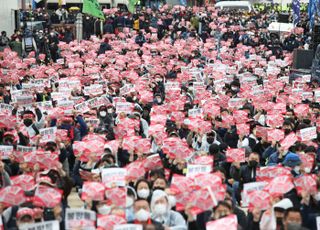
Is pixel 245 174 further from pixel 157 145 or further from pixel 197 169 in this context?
pixel 157 145

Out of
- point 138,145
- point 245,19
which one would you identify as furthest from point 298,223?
point 245,19

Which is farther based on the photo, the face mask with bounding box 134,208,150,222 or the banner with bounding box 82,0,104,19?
the banner with bounding box 82,0,104,19

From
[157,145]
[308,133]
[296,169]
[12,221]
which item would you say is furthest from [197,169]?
[308,133]

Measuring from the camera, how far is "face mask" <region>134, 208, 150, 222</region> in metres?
8.20

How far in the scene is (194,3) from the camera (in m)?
69.1

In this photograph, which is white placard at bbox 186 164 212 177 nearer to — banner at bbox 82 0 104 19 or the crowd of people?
the crowd of people

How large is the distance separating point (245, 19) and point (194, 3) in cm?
2680

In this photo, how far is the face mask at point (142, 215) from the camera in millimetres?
8203

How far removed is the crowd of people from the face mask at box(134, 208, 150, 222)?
13mm

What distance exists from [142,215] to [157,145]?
4.27m

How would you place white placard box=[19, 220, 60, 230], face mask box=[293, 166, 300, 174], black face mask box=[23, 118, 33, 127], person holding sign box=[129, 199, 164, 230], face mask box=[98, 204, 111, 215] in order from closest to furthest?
white placard box=[19, 220, 60, 230] → person holding sign box=[129, 199, 164, 230] → face mask box=[98, 204, 111, 215] → face mask box=[293, 166, 300, 174] → black face mask box=[23, 118, 33, 127]

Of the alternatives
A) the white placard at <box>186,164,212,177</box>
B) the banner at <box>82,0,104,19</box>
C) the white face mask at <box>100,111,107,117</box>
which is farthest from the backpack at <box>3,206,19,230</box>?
the banner at <box>82,0,104,19</box>

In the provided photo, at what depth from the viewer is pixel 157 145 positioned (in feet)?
40.8

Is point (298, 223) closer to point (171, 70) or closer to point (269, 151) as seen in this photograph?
point (269, 151)
